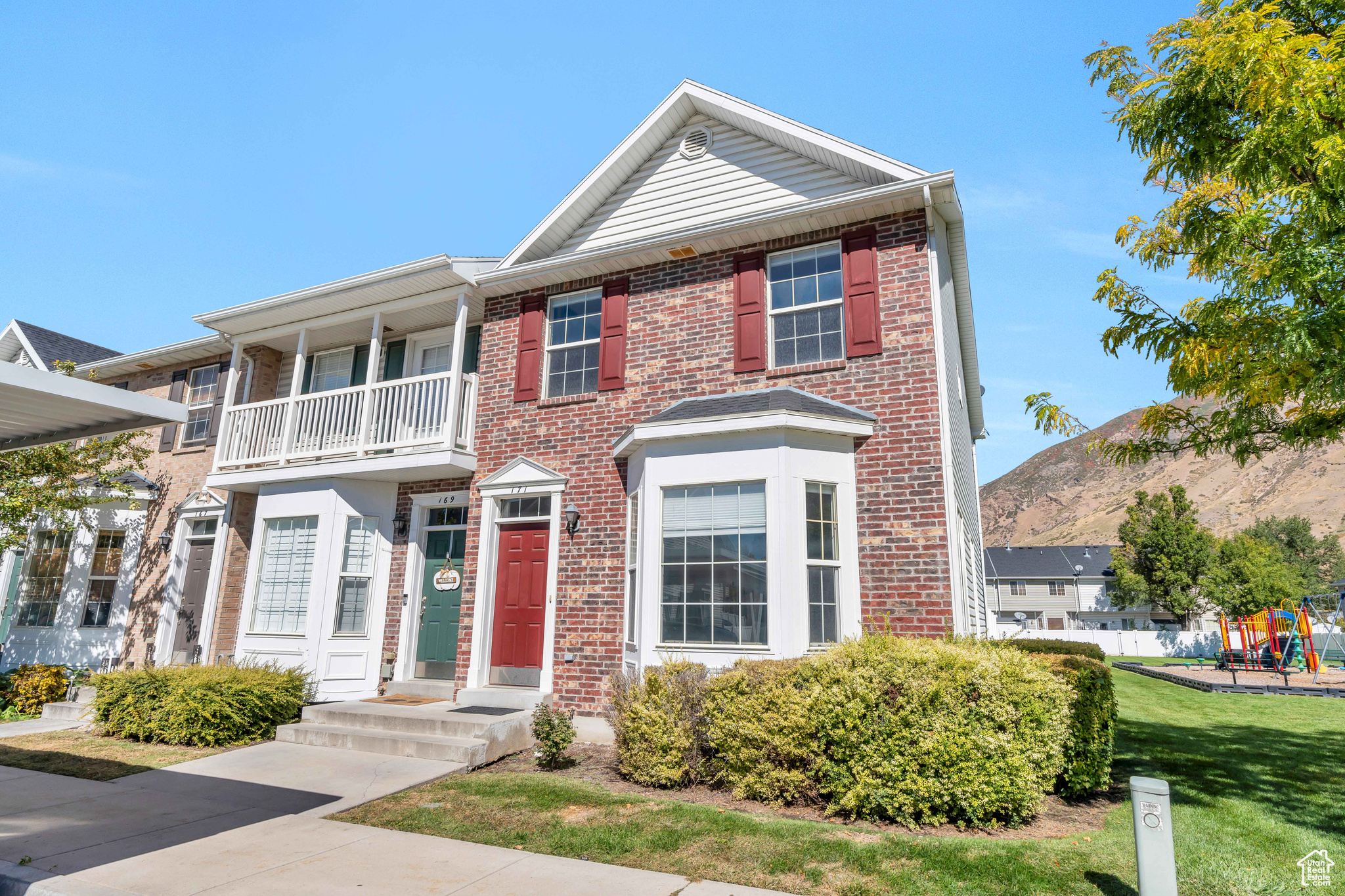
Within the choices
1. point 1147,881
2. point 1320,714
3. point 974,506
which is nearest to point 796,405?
point 1147,881

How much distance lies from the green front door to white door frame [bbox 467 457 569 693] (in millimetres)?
583

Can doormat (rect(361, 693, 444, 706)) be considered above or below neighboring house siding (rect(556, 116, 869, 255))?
below

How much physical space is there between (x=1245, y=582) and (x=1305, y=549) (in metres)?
35.2

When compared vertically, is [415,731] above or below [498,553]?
below

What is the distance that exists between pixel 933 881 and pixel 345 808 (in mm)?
4876

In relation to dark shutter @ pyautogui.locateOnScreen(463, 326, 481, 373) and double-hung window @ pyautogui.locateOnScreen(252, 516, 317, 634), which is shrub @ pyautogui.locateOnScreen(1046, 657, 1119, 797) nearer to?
dark shutter @ pyautogui.locateOnScreen(463, 326, 481, 373)

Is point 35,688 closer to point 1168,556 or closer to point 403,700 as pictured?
point 403,700

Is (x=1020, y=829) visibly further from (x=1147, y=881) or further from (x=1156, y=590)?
(x=1156, y=590)

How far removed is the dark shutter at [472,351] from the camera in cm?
1266

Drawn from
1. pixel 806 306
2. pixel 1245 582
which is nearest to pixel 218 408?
pixel 806 306

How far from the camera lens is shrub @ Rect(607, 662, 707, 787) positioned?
7.08m

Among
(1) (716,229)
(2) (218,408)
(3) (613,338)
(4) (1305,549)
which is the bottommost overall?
(2) (218,408)

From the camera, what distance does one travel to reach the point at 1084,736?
6.43 m

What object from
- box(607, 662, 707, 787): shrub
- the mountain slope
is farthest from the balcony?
the mountain slope
